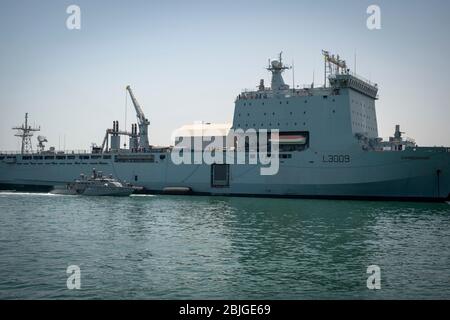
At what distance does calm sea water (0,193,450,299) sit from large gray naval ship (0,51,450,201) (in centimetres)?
953

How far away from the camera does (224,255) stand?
15.7 meters

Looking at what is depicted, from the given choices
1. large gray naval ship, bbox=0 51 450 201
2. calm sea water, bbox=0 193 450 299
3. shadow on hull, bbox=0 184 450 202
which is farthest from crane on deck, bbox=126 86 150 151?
calm sea water, bbox=0 193 450 299

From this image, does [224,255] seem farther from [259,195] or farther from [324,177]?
[259,195]

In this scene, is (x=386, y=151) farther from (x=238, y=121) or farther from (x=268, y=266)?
(x=268, y=266)

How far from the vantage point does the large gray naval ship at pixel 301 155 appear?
37.0 metres

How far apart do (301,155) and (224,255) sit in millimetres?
26321

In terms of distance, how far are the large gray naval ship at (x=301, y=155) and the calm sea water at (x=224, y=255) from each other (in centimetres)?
953

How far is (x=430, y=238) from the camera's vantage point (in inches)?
773

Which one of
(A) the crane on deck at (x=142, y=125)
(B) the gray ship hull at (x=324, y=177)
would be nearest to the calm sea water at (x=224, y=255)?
(B) the gray ship hull at (x=324, y=177)

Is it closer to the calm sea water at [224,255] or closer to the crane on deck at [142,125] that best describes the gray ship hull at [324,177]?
the crane on deck at [142,125]

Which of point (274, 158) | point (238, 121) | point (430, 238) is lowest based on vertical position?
point (430, 238)

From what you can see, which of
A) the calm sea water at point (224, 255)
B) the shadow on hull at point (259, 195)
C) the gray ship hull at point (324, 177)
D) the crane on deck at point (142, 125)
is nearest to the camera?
the calm sea water at point (224, 255)
